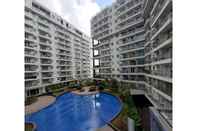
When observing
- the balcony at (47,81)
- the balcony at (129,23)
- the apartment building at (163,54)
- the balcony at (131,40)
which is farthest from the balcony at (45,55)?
the apartment building at (163,54)

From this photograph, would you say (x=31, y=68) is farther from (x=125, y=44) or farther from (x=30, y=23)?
(x=125, y=44)

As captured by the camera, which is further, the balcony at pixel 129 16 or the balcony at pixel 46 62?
the balcony at pixel 46 62

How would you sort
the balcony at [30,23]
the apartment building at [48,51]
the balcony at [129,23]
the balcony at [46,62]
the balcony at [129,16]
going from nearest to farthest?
1. the balcony at [30,23]
2. the apartment building at [48,51]
3. the balcony at [129,23]
4. the balcony at [129,16]
5. the balcony at [46,62]

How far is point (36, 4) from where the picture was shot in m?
11.4

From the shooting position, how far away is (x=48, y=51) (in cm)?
1223

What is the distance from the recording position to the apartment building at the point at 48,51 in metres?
9.91

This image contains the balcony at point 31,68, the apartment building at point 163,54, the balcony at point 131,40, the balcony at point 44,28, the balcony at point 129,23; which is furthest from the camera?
the balcony at point 44,28

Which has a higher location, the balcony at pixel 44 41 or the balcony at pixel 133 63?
the balcony at pixel 44 41

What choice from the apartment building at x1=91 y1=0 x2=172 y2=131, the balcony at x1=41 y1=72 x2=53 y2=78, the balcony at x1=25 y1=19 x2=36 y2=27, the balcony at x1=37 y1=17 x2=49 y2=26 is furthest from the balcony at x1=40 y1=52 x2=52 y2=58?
the apartment building at x1=91 y1=0 x2=172 y2=131

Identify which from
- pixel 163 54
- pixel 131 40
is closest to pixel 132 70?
pixel 131 40

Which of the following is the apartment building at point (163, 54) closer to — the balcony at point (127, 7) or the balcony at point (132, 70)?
the balcony at point (127, 7)
